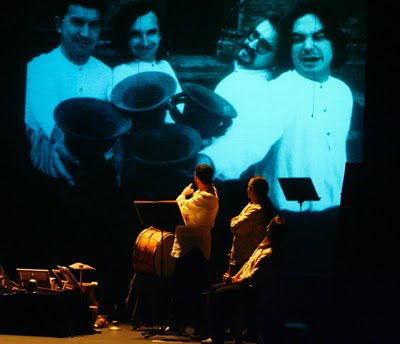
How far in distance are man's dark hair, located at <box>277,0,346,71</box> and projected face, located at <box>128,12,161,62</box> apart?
1.28m

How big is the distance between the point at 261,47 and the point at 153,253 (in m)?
2.33

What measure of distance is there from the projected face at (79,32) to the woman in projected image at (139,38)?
0.24 meters

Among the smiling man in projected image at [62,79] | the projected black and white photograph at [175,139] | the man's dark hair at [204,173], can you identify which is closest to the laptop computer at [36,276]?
the projected black and white photograph at [175,139]

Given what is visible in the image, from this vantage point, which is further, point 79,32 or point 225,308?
point 79,32

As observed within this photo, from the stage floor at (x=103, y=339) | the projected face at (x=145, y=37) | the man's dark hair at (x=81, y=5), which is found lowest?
the stage floor at (x=103, y=339)

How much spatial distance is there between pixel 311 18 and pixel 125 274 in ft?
10.5

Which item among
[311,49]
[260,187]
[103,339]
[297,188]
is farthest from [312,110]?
[103,339]

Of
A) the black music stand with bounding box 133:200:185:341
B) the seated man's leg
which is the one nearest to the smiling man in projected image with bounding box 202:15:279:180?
the black music stand with bounding box 133:200:185:341

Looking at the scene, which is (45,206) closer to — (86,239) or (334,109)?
(86,239)

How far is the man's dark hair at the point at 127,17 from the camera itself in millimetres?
8648

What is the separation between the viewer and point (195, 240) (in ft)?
24.5

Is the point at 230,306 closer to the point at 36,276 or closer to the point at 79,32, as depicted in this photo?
the point at 36,276

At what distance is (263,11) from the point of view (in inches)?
330

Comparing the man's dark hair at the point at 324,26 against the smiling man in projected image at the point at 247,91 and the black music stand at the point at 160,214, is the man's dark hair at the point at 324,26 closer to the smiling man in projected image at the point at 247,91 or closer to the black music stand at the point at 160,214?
the smiling man in projected image at the point at 247,91
